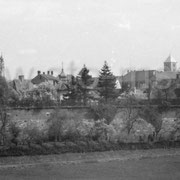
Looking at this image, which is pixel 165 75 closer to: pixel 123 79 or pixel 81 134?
pixel 123 79

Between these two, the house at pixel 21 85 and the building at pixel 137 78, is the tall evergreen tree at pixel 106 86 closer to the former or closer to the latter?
the house at pixel 21 85

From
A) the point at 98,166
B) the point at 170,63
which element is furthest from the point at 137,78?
the point at 98,166

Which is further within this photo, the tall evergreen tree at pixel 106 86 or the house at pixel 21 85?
the house at pixel 21 85

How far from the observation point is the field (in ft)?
71.0

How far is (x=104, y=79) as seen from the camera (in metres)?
42.3

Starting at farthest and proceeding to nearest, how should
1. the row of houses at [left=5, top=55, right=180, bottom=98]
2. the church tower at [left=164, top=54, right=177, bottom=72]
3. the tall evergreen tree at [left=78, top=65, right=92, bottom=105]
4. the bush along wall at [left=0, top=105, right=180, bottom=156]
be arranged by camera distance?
the church tower at [left=164, top=54, right=177, bottom=72] → the row of houses at [left=5, top=55, right=180, bottom=98] → the tall evergreen tree at [left=78, top=65, right=92, bottom=105] → the bush along wall at [left=0, top=105, right=180, bottom=156]

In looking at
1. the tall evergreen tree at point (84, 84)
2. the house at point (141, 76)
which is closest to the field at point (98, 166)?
the tall evergreen tree at point (84, 84)

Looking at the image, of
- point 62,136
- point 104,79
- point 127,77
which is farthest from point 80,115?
point 127,77

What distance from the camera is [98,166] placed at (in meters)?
24.8

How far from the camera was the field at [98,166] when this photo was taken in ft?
71.0

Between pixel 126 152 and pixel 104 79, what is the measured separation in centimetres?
1527

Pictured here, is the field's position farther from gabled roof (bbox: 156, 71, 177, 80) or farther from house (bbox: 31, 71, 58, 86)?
gabled roof (bbox: 156, 71, 177, 80)

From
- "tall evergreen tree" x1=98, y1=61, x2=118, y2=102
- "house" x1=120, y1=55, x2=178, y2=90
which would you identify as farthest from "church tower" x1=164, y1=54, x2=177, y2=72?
"tall evergreen tree" x1=98, y1=61, x2=118, y2=102

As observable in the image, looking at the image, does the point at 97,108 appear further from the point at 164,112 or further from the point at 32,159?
the point at 32,159
